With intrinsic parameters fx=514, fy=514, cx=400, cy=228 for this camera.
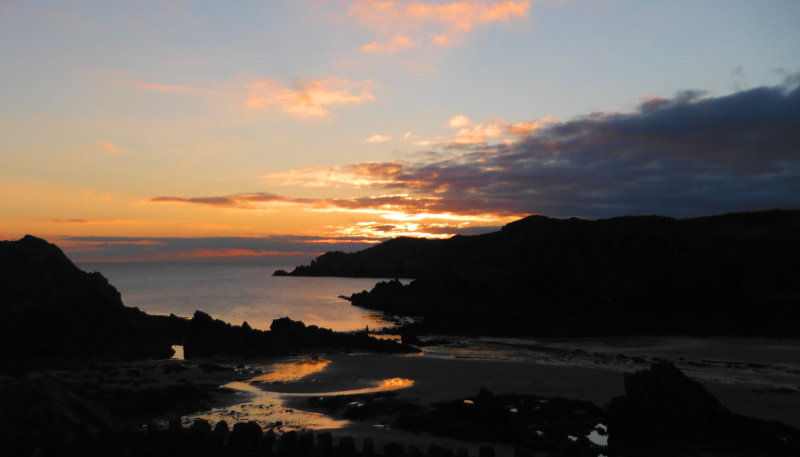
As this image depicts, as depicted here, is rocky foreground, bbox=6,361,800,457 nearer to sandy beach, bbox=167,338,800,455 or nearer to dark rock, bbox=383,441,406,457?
dark rock, bbox=383,441,406,457

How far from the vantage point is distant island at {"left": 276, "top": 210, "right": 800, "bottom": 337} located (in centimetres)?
4541

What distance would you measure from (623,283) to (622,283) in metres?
0.11

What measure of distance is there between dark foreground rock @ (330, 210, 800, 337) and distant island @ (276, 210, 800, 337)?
0.13m

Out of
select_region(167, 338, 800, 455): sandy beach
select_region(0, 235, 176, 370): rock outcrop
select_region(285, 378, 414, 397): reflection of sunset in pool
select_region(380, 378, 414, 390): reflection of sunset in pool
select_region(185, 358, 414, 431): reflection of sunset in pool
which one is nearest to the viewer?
select_region(185, 358, 414, 431): reflection of sunset in pool

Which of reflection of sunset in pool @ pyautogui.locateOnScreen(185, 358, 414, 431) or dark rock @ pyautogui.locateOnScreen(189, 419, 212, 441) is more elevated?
dark rock @ pyautogui.locateOnScreen(189, 419, 212, 441)

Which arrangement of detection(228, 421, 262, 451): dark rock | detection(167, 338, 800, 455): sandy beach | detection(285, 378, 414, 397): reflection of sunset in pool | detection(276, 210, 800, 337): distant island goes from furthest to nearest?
detection(276, 210, 800, 337): distant island, detection(285, 378, 414, 397): reflection of sunset in pool, detection(167, 338, 800, 455): sandy beach, detection(228, 421, 262, 451): dark rock

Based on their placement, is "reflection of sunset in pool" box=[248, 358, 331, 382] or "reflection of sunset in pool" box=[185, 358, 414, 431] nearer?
"reflection of sunset in pool" box=[185, 358, 414, 431]

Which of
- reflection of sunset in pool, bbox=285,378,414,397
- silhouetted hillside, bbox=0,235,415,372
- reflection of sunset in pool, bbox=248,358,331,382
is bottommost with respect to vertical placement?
reflection of sunset in pool, bbox=248,358,331,382

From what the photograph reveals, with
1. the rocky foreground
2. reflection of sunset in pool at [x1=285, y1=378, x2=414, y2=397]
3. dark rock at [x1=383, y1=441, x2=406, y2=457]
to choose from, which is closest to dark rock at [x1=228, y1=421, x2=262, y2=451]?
the rocky foreground

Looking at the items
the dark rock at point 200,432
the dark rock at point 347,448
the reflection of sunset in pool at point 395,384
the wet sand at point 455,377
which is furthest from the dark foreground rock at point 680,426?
the reflection of sunset in pool at point 395,384

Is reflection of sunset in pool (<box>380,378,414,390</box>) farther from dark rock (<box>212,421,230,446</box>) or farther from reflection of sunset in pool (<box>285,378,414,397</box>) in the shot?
dark rock (<box>212,421,230,446</box>)

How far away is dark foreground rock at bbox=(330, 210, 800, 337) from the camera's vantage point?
150 feet

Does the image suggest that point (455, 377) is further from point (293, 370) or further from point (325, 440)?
point (325, 440)

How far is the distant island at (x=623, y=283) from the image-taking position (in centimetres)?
4541
